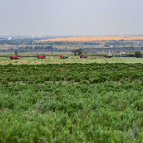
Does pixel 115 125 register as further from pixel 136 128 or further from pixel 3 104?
pixel 3 104

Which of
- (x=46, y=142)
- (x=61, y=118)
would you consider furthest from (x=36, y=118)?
(x=46, y=142)

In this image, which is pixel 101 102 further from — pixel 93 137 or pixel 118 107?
pixel 93 137

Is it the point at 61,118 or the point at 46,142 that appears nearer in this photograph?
the point at 46,142

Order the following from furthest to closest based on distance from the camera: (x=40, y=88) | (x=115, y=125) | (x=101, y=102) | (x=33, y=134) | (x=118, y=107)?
(x=40, y=88)
(x=101, y=102)
(x=118, y=107)
(x=115, y=125)
(x=33, y=134)

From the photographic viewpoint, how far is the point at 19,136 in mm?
5160

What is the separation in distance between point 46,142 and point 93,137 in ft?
3.80

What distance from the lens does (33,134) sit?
Answer: 5059mm

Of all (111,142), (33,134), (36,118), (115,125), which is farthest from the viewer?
(36,118)

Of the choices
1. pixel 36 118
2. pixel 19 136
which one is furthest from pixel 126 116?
pixel 19 136

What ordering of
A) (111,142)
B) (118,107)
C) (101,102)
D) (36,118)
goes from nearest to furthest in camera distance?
(111,142), (36,118), (118,107), (101,102)

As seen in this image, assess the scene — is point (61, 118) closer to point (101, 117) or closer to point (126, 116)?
point (101, 117)

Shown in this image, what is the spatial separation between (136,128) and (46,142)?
7.32 feet

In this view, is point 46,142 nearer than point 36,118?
Yes

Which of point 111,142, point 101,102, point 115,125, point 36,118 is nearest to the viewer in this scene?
point 111,142
